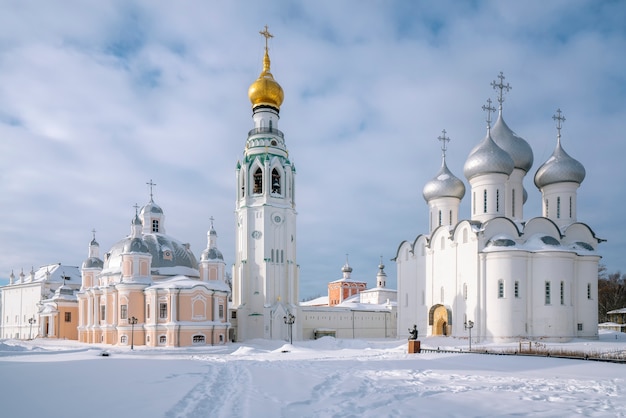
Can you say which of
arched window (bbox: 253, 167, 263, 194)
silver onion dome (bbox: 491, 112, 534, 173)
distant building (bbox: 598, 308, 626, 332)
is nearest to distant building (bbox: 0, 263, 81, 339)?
arched window (bbox: 253, 167, 263, 194)

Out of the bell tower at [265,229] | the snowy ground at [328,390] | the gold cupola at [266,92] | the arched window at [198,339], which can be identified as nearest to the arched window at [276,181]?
the bell tower at [265,229]

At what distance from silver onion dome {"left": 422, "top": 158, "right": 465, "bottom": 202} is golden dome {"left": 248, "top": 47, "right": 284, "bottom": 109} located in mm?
13249

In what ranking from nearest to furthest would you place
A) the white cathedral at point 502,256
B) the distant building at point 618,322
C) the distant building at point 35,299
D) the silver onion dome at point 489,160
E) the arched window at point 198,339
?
the white cathedral at point 502,256 < the silver onion dome at point 489,160 < the arched window at point 198,339 < the distant building at point 618,322 < the distant building at point 35,299

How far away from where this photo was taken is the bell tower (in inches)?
1587

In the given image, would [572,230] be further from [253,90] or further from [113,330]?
[113,330]

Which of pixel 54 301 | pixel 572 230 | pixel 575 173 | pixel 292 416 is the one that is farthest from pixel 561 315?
pixel 54 301

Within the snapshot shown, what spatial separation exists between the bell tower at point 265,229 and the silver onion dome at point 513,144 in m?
15.1

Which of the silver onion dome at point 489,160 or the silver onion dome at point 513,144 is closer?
the silver onion dome at point 489,160

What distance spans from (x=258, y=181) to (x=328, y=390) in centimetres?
3134

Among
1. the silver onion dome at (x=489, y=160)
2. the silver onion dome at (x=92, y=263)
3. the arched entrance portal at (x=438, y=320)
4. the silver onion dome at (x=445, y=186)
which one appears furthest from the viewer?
the silver onion dome at (x=92, y=263)

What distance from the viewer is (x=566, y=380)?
13.1m

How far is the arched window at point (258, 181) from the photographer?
138ft

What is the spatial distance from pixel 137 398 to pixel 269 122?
3480 cm

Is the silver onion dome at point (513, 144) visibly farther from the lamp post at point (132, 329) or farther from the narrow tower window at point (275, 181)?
the lamp post at point (132, 329)
